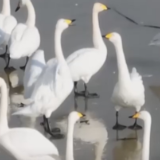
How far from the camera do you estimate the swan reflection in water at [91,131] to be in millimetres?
7980

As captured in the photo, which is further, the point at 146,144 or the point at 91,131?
the point at 91,131

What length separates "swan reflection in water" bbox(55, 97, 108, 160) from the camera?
314 inches

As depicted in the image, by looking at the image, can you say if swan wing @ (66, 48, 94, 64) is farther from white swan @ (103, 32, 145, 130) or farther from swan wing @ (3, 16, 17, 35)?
swan wing @ (3, 16, 17, 35)

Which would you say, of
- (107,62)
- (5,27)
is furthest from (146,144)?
(5,27)

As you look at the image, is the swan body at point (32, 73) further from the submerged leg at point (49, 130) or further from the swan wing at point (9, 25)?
the swan wing at point (9, 25)

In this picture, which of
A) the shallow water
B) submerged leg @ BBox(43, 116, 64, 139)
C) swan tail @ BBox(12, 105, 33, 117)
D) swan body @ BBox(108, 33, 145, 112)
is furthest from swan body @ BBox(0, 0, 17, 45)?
swan body @ BBox(108, 33, 145, 112)

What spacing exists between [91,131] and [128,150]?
69 centimetres

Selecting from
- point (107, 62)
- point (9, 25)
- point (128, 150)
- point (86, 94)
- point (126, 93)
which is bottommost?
point (128, 150)

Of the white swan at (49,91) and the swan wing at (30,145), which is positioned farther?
the white swan at (49,91)

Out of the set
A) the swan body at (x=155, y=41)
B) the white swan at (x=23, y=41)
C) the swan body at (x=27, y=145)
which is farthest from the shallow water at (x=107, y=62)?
the swan body at (x=27, y=145)

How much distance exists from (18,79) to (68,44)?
1685 millimetres

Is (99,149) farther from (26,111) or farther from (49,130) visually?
(26,111)

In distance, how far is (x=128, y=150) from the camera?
785 centimetres

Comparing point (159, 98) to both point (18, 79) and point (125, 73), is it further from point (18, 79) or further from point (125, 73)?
point (18, 79)
